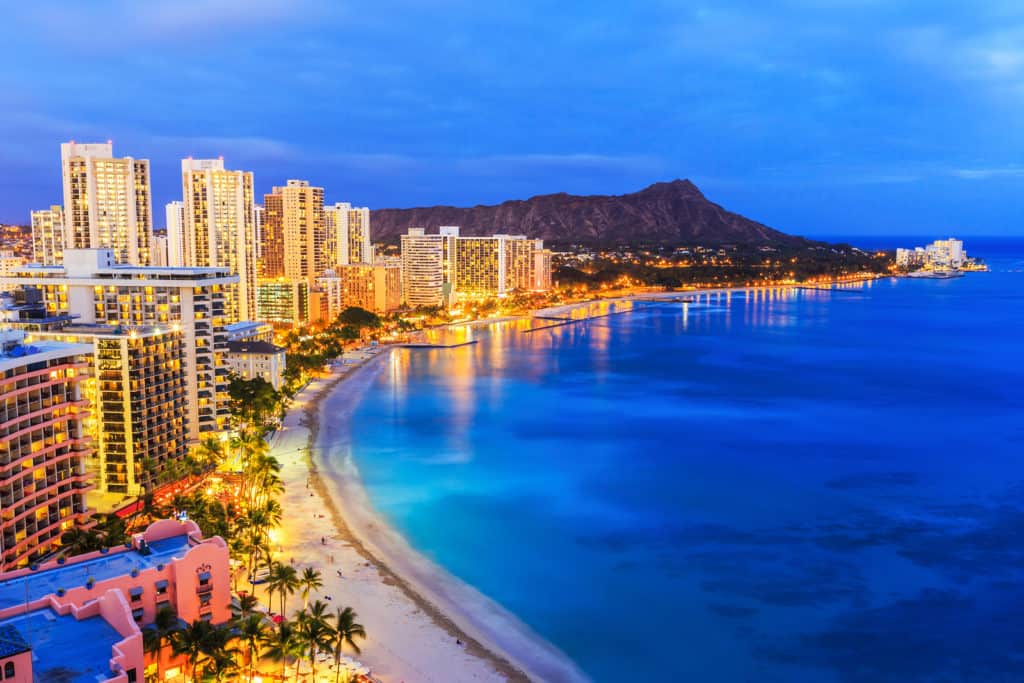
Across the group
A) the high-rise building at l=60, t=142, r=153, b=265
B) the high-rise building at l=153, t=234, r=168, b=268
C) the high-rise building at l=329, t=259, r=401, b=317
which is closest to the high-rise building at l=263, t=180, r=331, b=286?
the high-rise building at l=329, t=259, r=401, b=317

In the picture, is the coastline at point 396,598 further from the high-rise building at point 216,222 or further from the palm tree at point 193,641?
the high-rise building at point 216,222

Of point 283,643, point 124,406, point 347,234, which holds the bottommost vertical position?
point 283,643

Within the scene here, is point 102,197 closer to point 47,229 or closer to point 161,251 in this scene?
point 47,229

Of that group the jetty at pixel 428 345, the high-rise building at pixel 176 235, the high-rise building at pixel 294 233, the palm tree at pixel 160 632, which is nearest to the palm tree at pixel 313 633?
the palm tree at pixel 160 632

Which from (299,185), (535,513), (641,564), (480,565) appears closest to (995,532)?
(641,564)

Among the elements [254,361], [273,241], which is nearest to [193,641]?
[254,361]

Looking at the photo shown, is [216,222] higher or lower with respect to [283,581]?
higher
